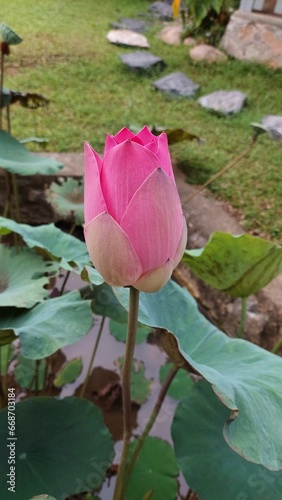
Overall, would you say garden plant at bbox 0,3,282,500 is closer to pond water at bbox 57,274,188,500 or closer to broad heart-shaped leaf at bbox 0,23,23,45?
pond water at bbox 57,274,188,500

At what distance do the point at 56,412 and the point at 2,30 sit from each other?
0.77m

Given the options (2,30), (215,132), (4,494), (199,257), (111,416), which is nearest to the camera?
(4,494)

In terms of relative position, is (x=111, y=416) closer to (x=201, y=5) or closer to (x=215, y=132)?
(x=215, y=132)

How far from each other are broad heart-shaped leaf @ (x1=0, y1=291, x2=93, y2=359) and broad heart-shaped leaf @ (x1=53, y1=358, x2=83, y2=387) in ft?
1.69

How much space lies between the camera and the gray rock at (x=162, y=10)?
443cm

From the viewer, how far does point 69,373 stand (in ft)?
4.17

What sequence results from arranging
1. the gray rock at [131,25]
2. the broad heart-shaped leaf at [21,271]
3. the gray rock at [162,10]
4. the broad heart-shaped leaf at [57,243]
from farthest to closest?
the gray rock at [162,10], the gray rock at [131,25], the broad heart-shaped leaf at [57,243], the broad heart-shaped leaf at [21,271]

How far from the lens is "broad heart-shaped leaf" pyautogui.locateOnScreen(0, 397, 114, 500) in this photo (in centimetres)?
75

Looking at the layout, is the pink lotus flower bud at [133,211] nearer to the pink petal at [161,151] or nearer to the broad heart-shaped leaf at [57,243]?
the pink petal at [161,151]

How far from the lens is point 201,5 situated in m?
3.53

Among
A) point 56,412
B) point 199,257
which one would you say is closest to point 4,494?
point 56,412

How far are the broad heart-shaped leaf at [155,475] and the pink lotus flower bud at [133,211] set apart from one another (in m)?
0.71

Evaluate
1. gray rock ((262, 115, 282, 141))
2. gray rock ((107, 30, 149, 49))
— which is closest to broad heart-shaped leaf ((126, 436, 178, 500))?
gray rock ((262, 115, 282, 141))

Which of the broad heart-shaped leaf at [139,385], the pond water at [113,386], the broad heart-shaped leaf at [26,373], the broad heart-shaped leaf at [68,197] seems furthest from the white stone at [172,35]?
the broad heart-shaped leaf at [26,373]
